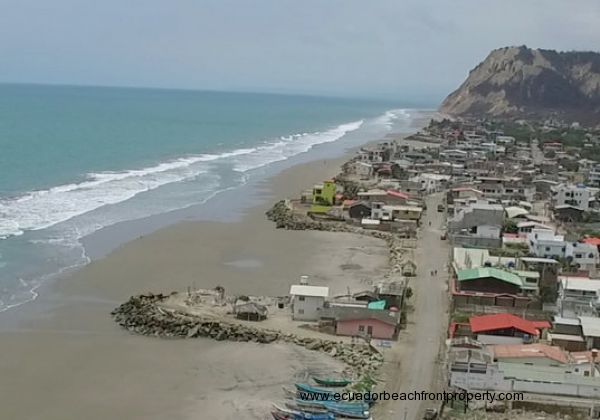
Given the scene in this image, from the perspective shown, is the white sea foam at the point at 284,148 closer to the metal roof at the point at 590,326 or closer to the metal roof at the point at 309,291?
the metal roof at the point at 309,291

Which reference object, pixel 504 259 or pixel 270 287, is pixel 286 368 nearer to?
pixel 270 287

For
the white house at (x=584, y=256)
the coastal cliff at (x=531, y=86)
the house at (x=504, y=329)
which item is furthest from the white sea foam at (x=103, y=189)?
the coastal cliff at (x=531, y=86)

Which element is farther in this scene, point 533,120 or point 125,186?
point 533,120

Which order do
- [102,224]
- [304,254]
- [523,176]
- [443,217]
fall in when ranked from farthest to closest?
[523,176] → [443,217] → [102,224] → [304,254]

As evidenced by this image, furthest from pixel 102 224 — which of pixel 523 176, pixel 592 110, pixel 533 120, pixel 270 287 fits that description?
pixel 592 110

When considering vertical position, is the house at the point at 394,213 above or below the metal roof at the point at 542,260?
below

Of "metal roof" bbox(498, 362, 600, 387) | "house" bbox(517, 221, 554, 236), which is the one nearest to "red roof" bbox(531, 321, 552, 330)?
"metal roof" bbox(498, 362, 600, 387)

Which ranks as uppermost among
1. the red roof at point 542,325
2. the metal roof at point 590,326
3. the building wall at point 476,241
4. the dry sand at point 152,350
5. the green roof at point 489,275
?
the green roof at point 489,275

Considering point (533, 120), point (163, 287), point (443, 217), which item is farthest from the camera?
point (533, 120)
